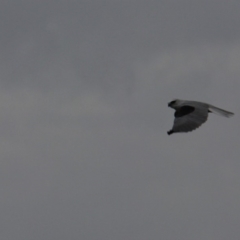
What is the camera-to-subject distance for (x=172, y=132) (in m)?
56.9

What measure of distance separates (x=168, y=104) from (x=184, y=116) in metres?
5.97

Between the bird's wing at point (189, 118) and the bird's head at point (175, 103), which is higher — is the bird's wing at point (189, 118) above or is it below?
below

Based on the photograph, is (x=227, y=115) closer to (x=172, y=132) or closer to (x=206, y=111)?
(x=206, y=111)

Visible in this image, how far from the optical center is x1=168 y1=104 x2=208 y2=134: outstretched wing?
2256 inches

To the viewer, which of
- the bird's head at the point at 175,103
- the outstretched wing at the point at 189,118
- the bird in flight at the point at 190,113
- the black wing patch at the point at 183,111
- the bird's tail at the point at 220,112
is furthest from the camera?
the bird's head at the point at 175,103

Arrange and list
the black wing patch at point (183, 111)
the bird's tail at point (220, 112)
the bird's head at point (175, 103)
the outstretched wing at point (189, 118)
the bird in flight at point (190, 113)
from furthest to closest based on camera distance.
A: the bird's head at point (175, 103)
the bird's tail at point (220, 112)
the black wing patch at point (183, 111)
the bird in flight at point (190, 113)
the outstretched wing at point (189, 118)

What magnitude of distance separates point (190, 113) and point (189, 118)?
122cm

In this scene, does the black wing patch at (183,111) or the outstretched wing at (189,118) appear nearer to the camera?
the outstretched wing at (189,118)

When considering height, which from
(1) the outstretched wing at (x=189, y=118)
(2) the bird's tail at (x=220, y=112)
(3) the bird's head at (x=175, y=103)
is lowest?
(1) the outstretched wing at (x=189, y=118)

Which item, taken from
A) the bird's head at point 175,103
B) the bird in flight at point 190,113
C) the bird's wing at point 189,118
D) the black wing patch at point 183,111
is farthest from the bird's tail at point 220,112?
the bird's head at point 175,103

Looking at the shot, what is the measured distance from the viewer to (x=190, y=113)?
59.7m

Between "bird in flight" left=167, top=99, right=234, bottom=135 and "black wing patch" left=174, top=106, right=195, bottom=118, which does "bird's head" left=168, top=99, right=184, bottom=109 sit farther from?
"black wing patch" left=174, top=106, right=195, bottom=118

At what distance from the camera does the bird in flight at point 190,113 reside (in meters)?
57.4

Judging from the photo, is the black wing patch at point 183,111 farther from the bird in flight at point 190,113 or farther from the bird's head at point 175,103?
the bird's head at point 175,103
